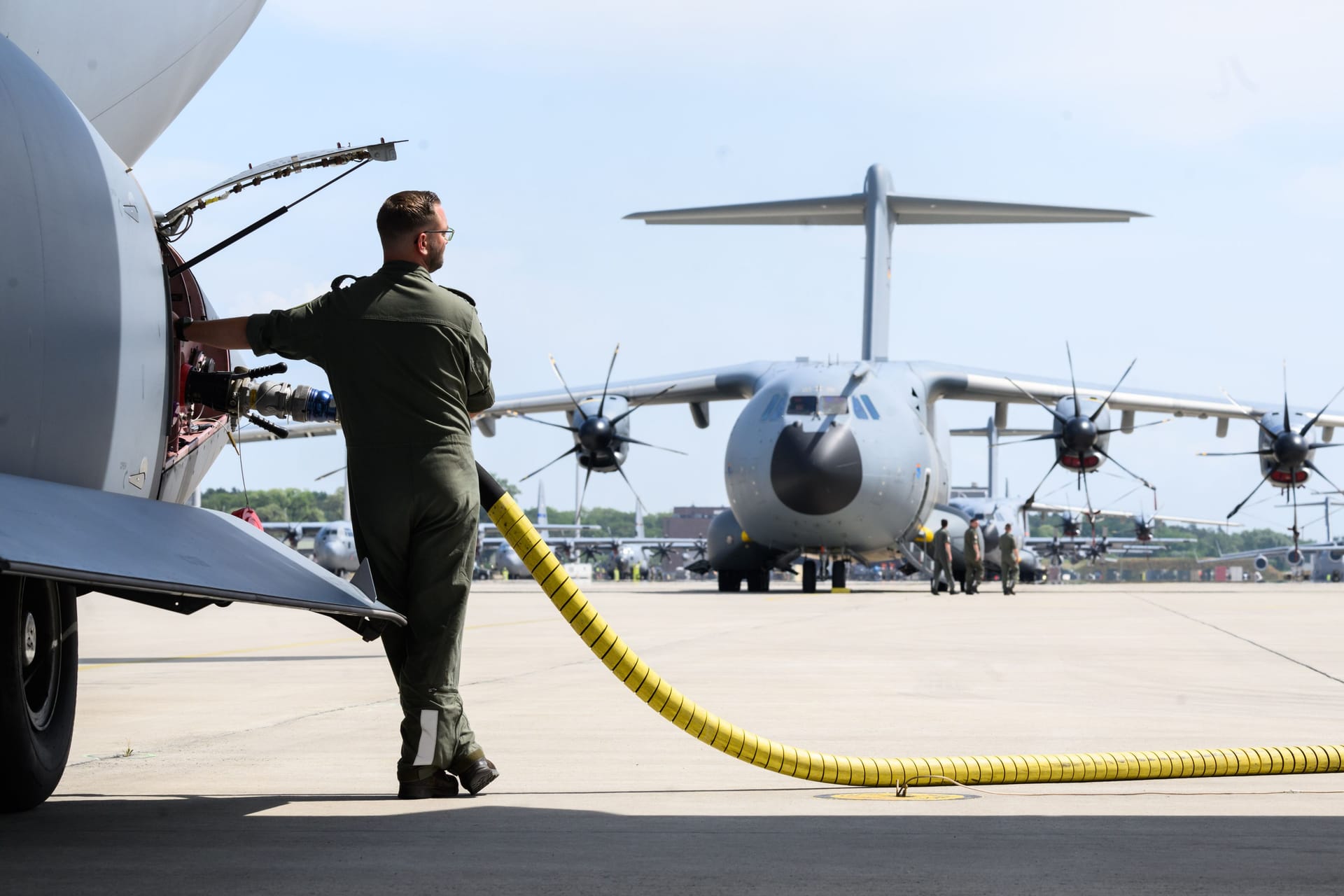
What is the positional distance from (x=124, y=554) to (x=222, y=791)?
1.83m

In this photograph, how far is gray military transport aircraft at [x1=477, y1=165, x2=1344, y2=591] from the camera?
1002 inches

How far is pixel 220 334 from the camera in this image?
470cm

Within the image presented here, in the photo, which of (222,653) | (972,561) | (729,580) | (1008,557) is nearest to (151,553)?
(222,653)

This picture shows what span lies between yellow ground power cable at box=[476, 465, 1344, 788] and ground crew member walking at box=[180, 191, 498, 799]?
348 millimetres

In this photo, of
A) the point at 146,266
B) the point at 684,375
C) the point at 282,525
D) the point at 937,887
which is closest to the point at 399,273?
the point at 146,266

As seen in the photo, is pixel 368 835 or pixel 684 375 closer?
pixel 368 835

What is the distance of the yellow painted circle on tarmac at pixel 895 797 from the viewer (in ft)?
16.6

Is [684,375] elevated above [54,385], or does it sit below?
above

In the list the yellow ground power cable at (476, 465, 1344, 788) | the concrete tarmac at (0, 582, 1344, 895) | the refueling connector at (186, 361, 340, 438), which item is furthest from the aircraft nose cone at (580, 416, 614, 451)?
the refueling connector at (186, 361, 340, 438)

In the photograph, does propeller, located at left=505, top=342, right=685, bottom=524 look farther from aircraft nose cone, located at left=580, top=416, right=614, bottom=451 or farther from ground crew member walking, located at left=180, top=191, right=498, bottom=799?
ground crew member walking, located at left=180, top=191, right=498, bottom=799

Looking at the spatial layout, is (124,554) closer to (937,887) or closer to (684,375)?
(937,887)

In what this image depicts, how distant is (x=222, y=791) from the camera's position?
16.8 feet

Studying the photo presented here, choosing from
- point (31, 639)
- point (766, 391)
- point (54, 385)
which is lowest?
point (31, 639)

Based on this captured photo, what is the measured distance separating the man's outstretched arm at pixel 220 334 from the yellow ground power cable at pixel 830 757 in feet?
2.90
